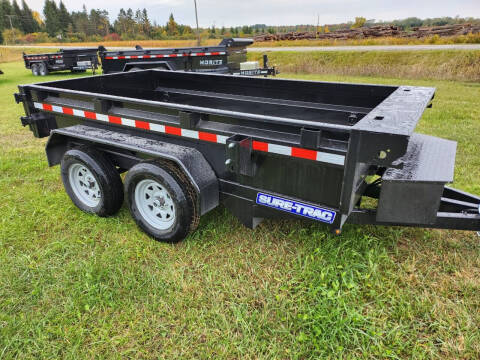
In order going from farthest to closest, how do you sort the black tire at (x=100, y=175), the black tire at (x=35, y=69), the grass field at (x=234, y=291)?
the black tire at (x=35, y=69)
the black tire at (x=100, y=175)
the grass field at (x=234, y=291)

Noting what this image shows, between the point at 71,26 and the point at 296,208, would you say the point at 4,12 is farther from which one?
the point at 296,208

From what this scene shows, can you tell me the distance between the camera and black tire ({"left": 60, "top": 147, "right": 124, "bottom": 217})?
310 centimetres

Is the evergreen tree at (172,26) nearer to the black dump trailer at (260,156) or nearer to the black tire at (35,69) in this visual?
the black tire at (35,69)

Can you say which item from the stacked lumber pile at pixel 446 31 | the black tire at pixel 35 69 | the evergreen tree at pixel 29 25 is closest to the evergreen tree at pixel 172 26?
the evergreen tree at pixel 29 25

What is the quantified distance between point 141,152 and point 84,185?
103 cm

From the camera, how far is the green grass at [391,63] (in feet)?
43.2

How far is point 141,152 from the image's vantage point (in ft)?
9.07

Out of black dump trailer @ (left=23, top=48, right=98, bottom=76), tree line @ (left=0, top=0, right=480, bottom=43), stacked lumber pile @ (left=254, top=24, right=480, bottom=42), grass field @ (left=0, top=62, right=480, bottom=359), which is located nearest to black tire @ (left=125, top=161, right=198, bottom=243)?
grass field @ (left=0, top=62, right=480, bottom=359)

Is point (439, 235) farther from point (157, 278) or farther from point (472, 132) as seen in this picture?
point (472, 132)

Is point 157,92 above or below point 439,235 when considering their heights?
above

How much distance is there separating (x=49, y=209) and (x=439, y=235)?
356 cm

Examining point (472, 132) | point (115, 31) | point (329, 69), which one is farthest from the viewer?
point (115, 31)

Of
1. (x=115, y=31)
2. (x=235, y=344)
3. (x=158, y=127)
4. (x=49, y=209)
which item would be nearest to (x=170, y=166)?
(x=158, y=127)

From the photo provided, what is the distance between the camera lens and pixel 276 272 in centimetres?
258
